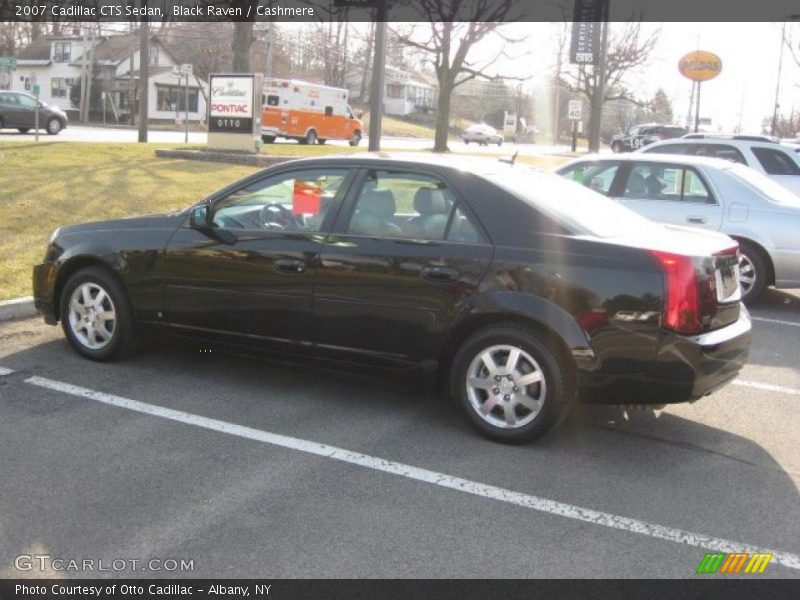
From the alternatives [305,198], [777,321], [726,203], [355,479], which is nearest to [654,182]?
[726,203]

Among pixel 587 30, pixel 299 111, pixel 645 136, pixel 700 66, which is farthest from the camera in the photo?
pixel 645 136

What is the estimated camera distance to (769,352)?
7102mm

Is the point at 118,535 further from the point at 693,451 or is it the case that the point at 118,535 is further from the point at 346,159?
the point at 693,451

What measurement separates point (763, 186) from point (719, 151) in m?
3.99

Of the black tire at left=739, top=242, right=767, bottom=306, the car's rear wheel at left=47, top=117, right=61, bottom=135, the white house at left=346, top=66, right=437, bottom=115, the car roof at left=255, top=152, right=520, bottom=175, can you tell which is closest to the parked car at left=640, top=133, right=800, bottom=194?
the black tire at left=739, top=242, right=767, bottom=306

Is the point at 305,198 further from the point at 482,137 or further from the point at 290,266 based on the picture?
the point at 482,137

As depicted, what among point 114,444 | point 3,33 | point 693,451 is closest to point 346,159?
point 114,444

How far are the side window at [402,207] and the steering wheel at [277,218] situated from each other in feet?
1.47

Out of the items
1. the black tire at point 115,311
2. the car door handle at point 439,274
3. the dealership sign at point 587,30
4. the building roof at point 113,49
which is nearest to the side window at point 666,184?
the car door handle at point 439,274

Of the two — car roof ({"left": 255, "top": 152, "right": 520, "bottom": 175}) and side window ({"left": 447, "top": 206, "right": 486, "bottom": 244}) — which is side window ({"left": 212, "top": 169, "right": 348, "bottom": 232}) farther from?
side window ({"left": 447, "top": 206, "right": 486, "bottom": 244})

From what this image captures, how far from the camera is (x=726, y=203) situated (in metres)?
8.84

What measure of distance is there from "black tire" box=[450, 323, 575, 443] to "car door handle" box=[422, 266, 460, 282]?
0.36 m

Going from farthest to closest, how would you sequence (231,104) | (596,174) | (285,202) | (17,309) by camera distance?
(231,104) < (596,174) < (17,309) < (285,202)
